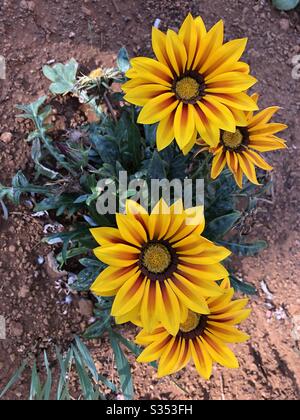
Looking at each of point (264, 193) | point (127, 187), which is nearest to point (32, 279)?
point (127, 187)

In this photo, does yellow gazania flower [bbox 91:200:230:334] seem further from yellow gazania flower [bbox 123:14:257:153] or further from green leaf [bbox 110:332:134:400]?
green leaf [bbox 110:332:134:400]

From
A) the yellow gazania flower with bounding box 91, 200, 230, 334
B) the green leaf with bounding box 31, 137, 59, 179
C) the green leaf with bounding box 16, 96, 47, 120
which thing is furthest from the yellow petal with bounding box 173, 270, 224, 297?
the green leaf with bounding box 16, 96, 47, 120

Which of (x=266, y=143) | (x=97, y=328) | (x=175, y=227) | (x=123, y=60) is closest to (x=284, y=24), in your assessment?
(x=123, y=60)

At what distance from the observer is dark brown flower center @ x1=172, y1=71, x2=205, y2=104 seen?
1.26 metres

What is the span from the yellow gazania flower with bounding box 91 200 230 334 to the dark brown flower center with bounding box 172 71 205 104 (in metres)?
0.31

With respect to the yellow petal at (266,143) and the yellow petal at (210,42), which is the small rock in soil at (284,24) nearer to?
the yellow petal at (266,143)

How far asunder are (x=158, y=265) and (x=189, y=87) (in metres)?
0.48

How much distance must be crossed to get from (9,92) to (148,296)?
111 cm

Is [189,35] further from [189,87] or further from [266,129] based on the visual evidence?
[266,129]

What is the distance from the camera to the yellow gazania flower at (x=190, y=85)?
121 centimetres

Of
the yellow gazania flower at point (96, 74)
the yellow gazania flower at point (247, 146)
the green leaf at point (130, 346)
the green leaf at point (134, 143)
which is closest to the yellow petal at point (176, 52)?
the yellow gazania flower at point (247, 146)

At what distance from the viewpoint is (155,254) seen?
3.96ft

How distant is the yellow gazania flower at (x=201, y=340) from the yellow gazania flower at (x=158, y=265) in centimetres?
17

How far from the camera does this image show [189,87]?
1271 mm
